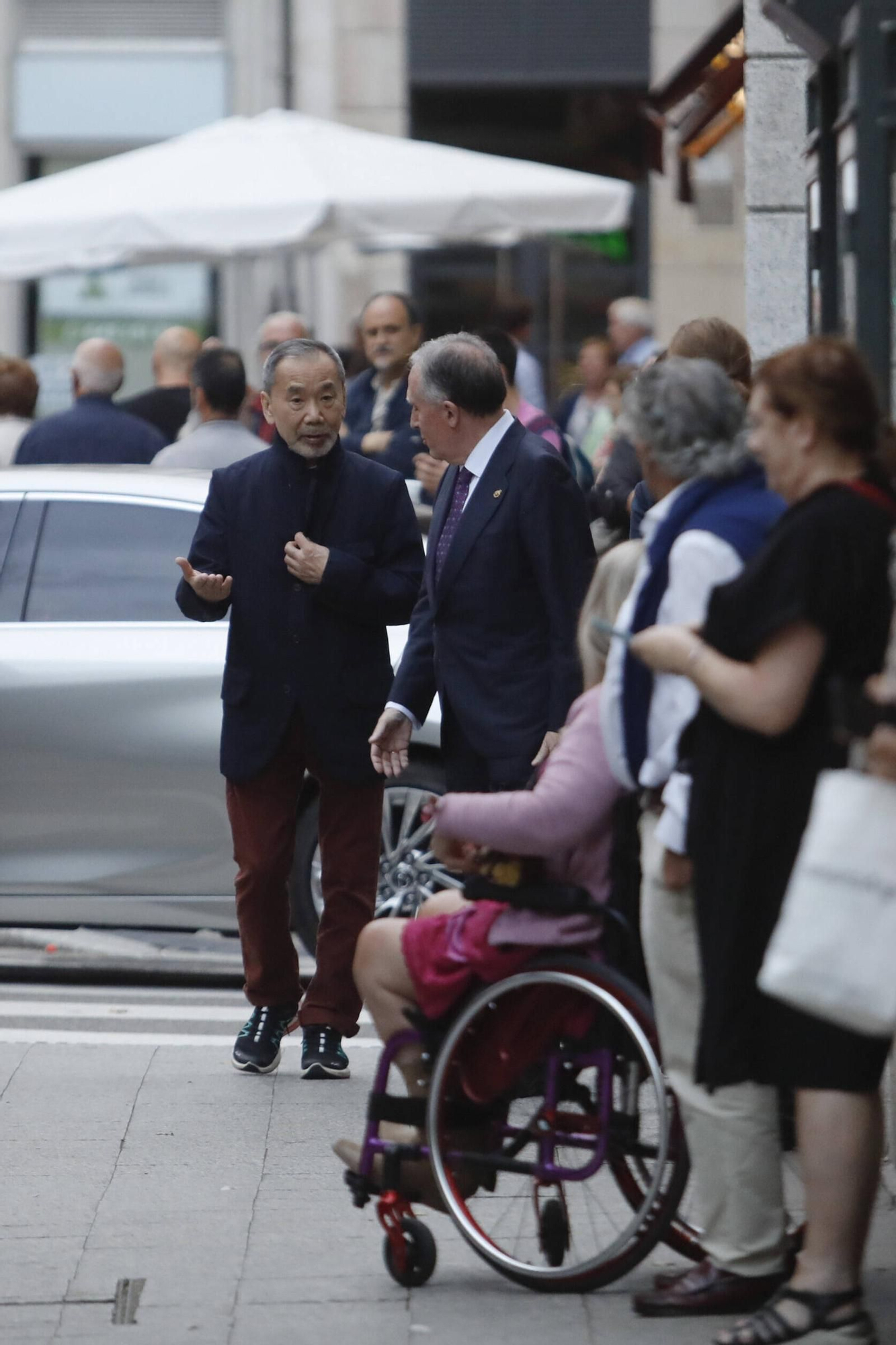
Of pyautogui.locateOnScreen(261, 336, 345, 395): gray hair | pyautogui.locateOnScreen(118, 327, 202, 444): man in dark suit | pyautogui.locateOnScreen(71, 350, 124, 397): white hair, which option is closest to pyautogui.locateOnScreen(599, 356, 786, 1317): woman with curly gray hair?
pyautogui.locateOnScreen(261, 336, 345, 395): gray hair

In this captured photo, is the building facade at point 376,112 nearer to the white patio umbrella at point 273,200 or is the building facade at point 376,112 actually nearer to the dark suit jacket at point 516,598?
the white patio umbrella at point 273,200

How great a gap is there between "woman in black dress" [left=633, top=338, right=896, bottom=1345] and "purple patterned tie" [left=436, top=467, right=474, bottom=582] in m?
1.84

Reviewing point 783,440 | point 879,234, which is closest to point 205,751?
point 879,234

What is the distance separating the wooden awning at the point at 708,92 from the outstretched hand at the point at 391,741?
5.15m

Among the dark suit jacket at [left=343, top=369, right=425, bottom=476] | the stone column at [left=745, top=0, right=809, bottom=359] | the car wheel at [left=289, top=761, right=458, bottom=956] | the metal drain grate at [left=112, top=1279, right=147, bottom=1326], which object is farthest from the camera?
the dark suit jacket at [left=343, top=369, right=425, bottom=476]

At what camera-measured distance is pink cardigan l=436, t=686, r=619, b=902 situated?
4504 mm

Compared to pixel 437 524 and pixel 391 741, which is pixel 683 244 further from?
pixel 391 741

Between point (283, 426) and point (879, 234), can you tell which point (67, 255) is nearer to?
point (283, 426)

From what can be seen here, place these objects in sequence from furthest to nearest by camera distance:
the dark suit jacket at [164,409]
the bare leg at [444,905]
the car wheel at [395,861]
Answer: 1. the dark suit jacket at [164,409]
2. the car wheel at [395,861]
3. the bare leg at [444,905]

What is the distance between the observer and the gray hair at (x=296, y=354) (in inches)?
250

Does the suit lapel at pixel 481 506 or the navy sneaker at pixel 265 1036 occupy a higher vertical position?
the suit lapel at pixel 481 506

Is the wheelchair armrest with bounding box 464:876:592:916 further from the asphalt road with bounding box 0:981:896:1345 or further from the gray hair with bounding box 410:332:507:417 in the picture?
the gray hair with bounding box 410:332:507:417

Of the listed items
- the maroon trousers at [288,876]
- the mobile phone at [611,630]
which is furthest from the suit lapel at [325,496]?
the mobile phone at [611,630]

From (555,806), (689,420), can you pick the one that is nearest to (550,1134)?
(555,806)
